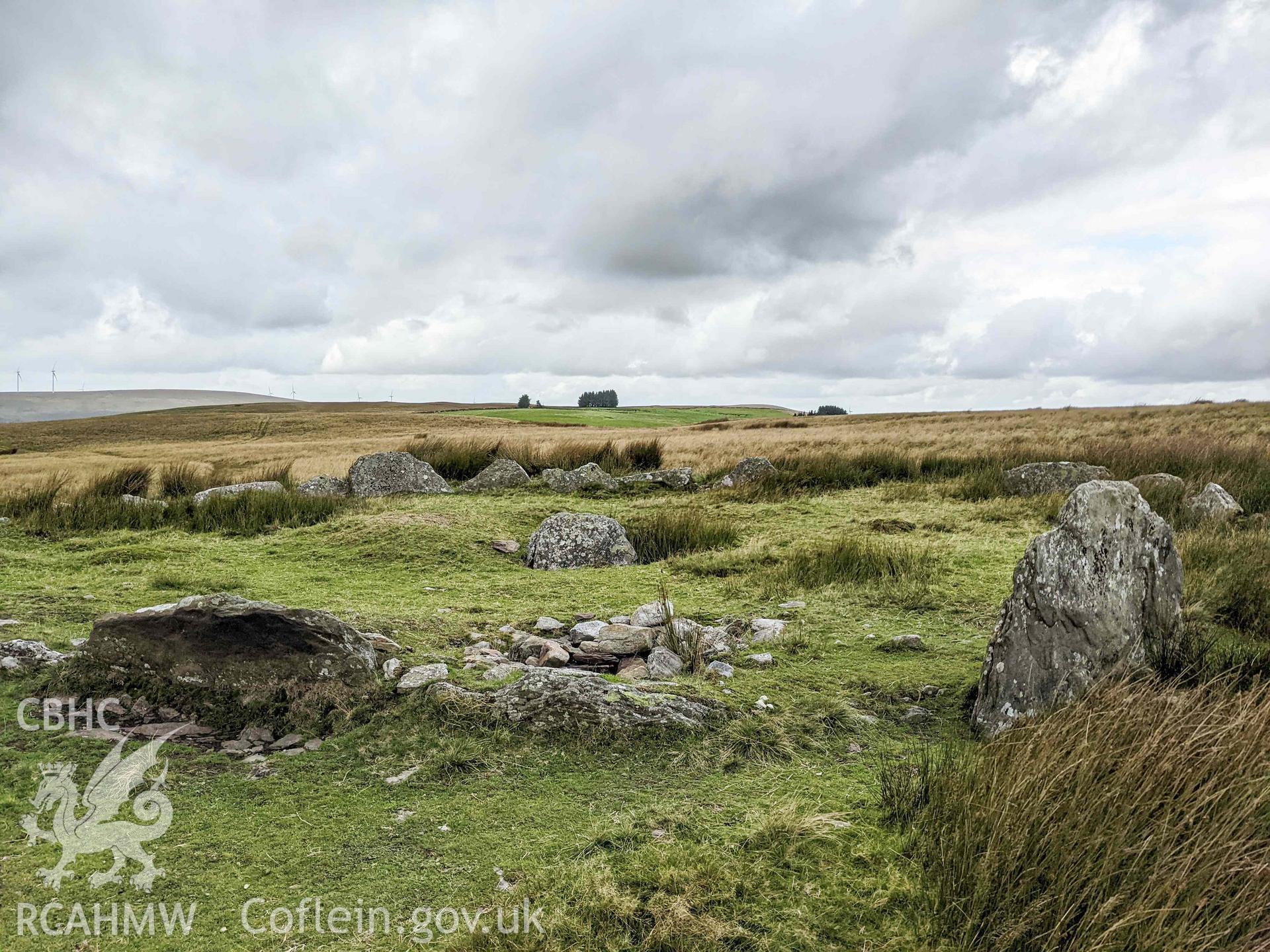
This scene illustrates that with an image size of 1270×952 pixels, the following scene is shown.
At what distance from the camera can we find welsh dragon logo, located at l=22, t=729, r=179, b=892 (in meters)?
3.27

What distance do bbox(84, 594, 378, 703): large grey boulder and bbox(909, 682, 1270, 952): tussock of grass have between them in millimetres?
3743

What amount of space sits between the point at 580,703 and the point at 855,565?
4.95 metres

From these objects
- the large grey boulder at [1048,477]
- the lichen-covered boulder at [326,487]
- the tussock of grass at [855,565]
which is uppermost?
the large grey boulder at [1048,477]

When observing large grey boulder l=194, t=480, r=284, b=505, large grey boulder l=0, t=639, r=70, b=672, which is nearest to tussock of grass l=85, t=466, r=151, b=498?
large grey boulder l=194, t=480, r=284, b=505

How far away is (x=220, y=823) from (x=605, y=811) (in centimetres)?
191

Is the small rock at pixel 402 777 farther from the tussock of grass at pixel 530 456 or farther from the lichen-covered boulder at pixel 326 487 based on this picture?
the tussock of grass at pixel 530 456

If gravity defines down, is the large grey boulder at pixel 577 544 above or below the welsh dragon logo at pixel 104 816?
above

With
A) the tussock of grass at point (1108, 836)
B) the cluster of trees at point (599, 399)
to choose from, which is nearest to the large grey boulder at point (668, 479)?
the tussock of grass at point (1108, 836)

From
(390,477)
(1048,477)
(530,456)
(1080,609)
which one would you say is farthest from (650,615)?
(530,456)

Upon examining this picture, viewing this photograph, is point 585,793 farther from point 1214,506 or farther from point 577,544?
point 1214,506

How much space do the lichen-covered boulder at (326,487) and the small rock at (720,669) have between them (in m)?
10.9

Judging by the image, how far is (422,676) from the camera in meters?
5.15

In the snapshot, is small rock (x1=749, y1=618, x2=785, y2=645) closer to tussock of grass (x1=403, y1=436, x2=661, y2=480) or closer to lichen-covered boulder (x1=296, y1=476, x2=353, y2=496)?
lichen-covered boulder (x1=296, y1=476, x2=353, y2=496)

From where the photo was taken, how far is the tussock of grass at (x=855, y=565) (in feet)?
27.2
